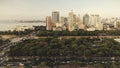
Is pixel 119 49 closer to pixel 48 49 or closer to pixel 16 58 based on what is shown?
pixel 48 49

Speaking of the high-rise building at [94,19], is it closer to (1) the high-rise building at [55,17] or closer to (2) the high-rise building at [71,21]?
(1) the high-rise building at [55,17]

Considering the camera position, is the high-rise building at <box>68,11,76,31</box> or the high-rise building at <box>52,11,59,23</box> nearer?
Result: the high-rise building at <box>68,11,76,31</box>

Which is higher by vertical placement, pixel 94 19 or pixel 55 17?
pixel 55 17

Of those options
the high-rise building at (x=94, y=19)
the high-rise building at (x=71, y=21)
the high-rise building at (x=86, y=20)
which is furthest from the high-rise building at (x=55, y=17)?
the high-rise building at (x=71, y=21)

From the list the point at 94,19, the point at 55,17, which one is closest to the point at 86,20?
the point at 94,19

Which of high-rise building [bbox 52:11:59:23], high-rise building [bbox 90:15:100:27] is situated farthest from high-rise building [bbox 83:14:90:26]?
high-rise building [bbox 52:11:59:23]

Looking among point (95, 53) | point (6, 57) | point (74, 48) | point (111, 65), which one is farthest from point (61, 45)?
point (111, 65)

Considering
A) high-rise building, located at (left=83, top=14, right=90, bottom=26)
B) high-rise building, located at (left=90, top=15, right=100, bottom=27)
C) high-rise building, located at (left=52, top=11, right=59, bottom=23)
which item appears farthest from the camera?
high-rise building, located at (left=83, top=14, right=90, bottom=26)

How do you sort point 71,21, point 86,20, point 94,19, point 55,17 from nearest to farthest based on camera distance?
point 71,21 < point 94,19 < point 55,17 < point 86,20

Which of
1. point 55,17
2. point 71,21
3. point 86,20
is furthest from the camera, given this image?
point 86,20

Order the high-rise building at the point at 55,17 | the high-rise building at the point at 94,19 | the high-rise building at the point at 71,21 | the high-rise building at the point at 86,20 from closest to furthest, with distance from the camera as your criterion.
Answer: the high-rise building at the point at 71,21 → the high-rise building at the point at 94,19 → the high-rise building at the point at 55,17 → the high-rise building at the point at 86,20

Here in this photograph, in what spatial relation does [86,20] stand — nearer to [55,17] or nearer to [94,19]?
[94,19]

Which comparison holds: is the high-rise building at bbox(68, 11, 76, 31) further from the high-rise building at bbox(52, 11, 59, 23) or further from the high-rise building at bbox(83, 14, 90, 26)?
the high-rise building at bbox(83, 14, 90, 26)
